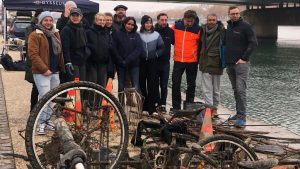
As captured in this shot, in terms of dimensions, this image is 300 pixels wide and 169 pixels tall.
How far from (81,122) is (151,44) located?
14.6 feet

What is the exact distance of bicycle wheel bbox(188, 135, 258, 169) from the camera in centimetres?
419

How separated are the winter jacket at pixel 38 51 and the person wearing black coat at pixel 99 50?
1291 mm

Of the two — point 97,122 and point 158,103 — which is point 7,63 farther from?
point 97,122

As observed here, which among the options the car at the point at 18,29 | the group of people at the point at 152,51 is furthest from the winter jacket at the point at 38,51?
the car at the point at 18,29

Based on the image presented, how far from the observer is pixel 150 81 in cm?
895

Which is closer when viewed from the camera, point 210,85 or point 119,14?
point 210,85

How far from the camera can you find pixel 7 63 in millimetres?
17203

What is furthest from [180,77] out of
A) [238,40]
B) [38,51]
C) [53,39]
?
[38,51]

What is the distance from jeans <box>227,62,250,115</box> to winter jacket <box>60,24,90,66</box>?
2684mm

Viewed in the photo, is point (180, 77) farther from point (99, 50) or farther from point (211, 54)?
point (99, 50)

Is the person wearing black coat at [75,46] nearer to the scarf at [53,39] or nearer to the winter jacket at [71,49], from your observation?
the winter jacket at [71,49]

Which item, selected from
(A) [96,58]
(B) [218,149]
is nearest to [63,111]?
(B) [218,149]

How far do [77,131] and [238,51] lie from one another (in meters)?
4.60

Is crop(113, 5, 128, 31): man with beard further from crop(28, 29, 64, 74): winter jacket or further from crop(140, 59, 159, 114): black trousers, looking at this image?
crop(28, 29, 64, 74): winter jacket
